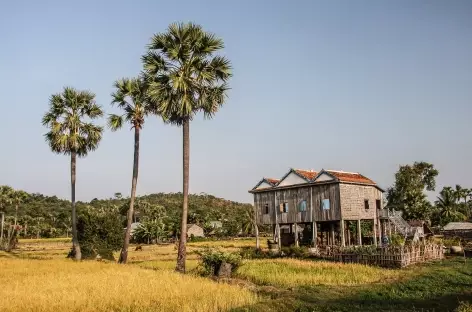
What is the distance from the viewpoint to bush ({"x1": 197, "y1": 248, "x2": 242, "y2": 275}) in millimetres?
22984

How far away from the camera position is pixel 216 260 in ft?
75.7

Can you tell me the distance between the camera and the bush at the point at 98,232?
38781mm

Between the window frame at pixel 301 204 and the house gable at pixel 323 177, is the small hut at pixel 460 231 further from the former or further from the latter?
the house gable at pixel 323 177

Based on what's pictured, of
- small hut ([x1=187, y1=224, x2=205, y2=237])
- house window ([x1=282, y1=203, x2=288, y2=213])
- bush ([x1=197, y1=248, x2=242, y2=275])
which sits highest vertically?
house window ([x1=282, y1=203, x2=288, y2=213])

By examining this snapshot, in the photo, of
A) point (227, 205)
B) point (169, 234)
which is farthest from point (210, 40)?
point (227, 205)

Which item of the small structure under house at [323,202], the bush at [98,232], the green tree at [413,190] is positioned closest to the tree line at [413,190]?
the green tree at [413,190]

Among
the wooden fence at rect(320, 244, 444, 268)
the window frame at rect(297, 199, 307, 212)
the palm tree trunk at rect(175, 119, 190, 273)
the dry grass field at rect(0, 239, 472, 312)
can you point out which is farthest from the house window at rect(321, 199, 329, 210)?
the palm tree trunk at rect(175, 119, 190, 273)

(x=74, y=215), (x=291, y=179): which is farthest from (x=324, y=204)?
(x=74, y=215)

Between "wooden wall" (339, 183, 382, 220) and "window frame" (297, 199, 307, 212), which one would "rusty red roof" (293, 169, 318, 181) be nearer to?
"window frame" (297, 199, 307, 212)

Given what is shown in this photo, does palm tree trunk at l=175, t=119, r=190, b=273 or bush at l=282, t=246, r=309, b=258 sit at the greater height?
palm tree trunk at l=175, t=119, r=190, b=273

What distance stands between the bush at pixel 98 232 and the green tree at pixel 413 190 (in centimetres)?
4988

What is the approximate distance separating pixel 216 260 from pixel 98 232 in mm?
20257

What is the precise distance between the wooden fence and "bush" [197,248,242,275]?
10102mm

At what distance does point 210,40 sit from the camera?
2656cm
